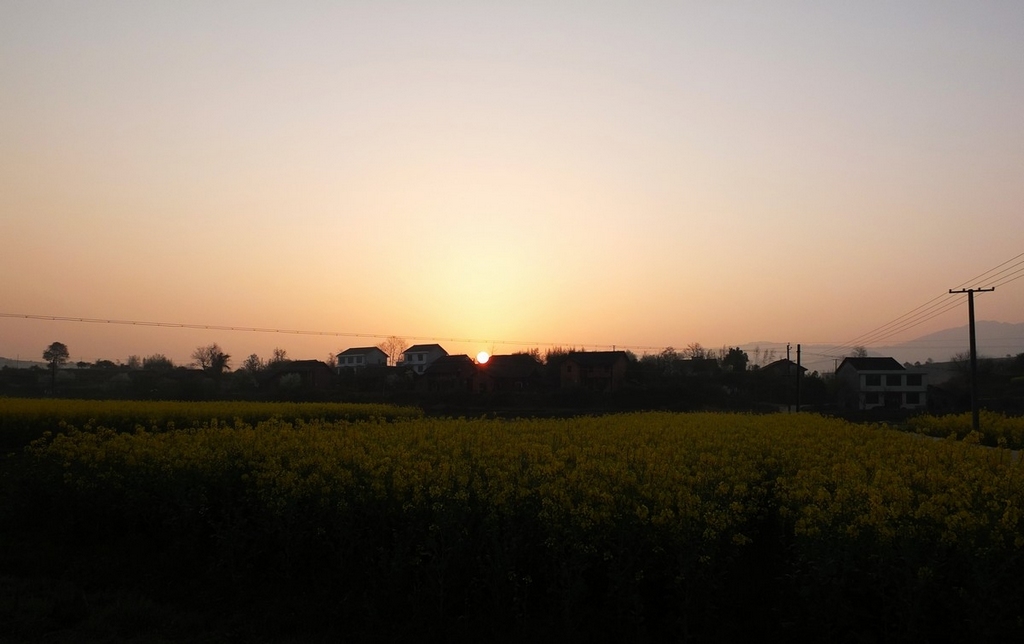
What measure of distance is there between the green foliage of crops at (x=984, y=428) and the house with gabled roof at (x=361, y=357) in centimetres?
10050

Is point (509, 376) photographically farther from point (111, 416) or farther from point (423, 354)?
point (111, 416)

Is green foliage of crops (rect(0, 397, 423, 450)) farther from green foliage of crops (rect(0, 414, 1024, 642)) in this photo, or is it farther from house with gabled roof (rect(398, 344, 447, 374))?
house with gabled roof (rect(398, 344, 447, 374))

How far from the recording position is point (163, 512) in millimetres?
11758

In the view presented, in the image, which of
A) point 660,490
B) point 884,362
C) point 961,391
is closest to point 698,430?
point 660,490

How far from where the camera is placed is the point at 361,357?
128 m

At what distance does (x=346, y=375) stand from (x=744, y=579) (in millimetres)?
80467

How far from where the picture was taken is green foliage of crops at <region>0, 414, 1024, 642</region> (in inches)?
292

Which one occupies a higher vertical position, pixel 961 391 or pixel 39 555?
pixel 961 391

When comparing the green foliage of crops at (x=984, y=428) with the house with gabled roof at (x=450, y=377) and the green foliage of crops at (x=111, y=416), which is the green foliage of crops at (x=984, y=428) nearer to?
the green foliage of crops at (x=111, y=416)

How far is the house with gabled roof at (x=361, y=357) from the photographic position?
12788 centimetres

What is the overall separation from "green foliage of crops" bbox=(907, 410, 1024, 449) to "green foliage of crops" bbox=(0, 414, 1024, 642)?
55.7 ft

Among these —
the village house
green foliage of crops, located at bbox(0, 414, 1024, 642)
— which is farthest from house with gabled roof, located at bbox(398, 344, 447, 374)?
green foliage of crops, located at bbox(0, 414, 1024, 642)

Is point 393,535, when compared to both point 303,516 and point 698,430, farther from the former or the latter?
point 698,430

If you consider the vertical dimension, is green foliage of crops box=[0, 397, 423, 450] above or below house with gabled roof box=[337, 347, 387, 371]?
→ below
